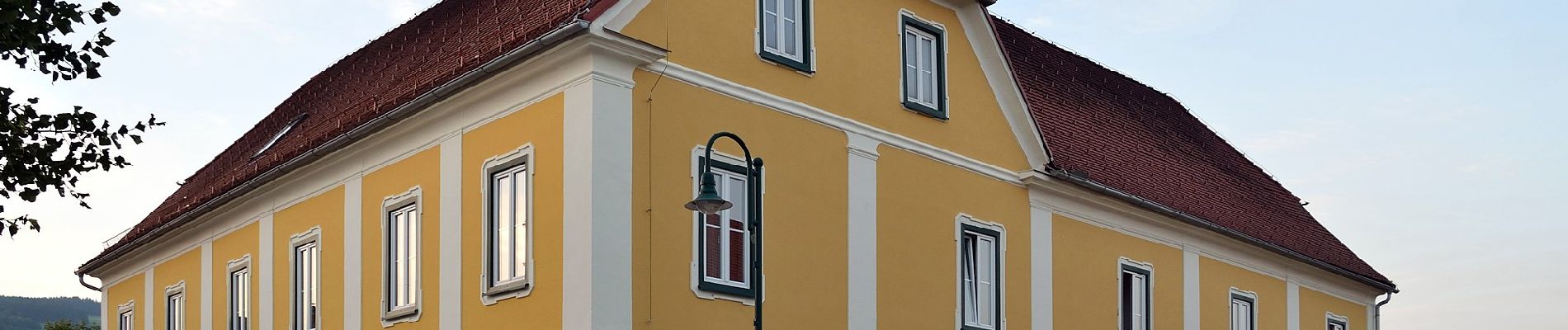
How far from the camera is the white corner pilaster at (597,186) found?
690 inches

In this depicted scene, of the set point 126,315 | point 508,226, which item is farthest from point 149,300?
point 508,226

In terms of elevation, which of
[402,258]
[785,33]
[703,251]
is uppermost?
[785,33]

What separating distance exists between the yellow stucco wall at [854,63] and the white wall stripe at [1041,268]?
87cm

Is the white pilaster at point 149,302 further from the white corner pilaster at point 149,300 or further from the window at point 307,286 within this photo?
the window at point 307,286

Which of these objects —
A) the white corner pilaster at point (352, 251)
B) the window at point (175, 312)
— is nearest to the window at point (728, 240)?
the white corner pilaster at point (352, 251)

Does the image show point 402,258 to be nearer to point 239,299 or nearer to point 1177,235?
point 239,299

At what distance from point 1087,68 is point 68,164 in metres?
20.7

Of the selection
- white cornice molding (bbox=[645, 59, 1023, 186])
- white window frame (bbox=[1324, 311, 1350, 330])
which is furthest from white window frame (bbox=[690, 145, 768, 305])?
white window frame (bbox=[1324, 311, 1350, 330])

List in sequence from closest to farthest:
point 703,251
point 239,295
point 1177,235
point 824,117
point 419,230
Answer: point 703,251
point 824,117
point 419,230
point 239,295
point 1177,235

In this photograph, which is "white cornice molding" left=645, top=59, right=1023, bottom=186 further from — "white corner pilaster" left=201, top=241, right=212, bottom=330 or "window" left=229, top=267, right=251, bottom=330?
"white corner pilaster" left=201, top=241, right=212, bottom=330

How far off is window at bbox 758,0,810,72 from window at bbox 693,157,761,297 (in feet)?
5.20

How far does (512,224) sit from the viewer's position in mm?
18891

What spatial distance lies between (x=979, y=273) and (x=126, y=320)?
1557 centimetres

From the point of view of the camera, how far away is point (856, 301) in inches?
822
